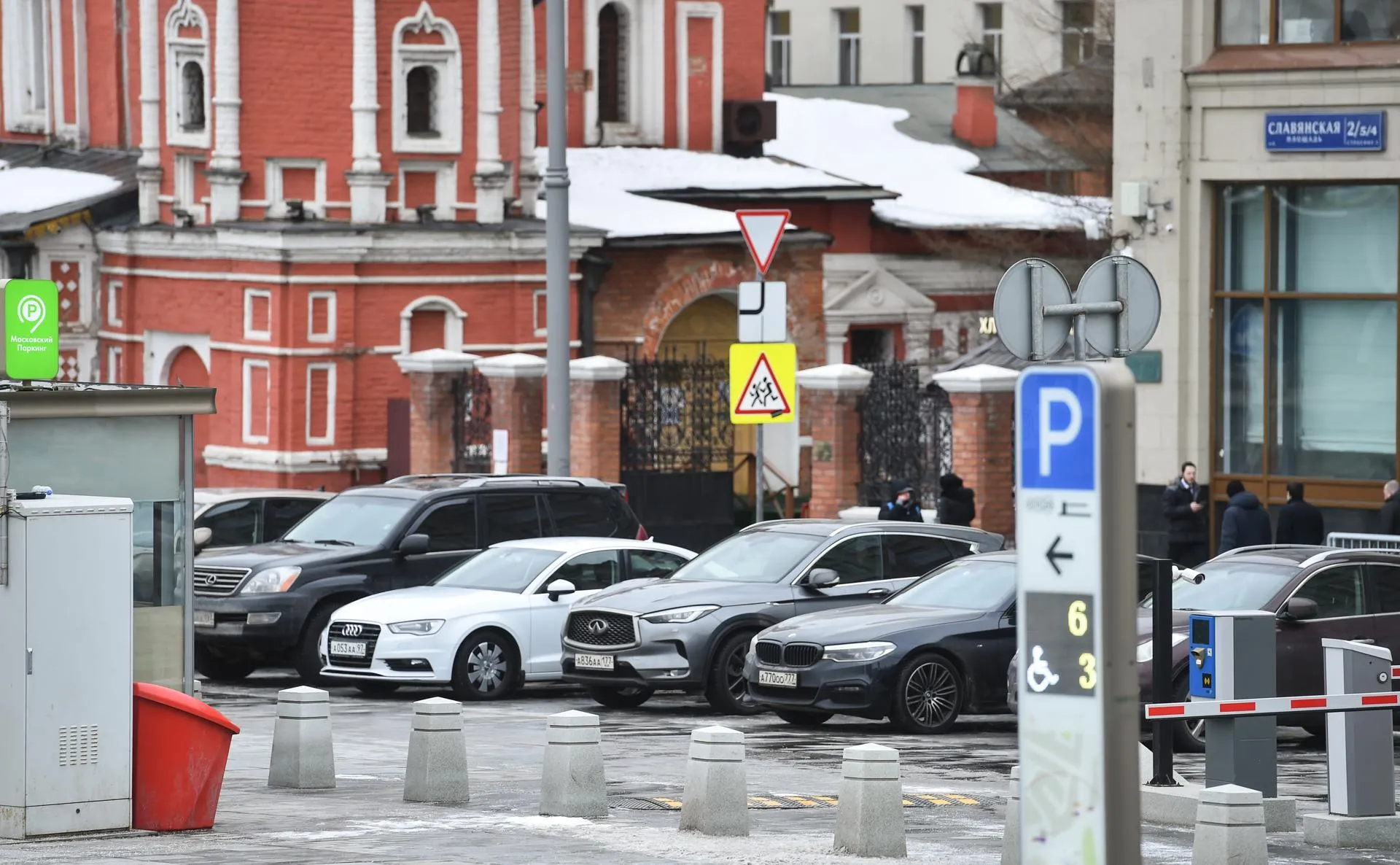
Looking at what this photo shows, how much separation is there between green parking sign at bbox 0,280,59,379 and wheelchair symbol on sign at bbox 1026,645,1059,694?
421 inches

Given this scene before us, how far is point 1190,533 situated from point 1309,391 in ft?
7.07

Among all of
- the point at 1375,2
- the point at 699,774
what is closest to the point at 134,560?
the point at 699,774

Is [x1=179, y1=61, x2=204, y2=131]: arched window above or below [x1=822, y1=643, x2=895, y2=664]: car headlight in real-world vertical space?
above

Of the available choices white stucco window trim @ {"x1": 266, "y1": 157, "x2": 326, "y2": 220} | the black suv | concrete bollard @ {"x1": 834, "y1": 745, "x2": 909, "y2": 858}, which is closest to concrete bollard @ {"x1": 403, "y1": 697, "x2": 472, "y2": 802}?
concrete bollard @ {"x1": 834, "y1": 745, "x2": 909, "y2": 858}

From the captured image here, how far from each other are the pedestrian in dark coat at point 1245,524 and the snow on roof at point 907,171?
2295cm

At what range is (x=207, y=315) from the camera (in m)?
39.2

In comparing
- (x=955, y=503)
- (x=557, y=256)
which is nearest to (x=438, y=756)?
(x=557, y=256)

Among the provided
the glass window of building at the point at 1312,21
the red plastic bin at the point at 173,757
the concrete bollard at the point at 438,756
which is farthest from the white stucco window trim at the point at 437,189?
the red plastic bin at the point at 173,757

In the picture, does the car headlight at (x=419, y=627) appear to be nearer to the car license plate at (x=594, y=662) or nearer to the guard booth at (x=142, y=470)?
the car license plate at (x=594, y=662)

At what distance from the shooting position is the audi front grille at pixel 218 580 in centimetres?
2258

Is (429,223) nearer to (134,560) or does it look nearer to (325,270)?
(325,270)

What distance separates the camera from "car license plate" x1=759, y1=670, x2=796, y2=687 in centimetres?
1858

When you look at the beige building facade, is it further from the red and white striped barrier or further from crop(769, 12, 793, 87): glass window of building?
crop(769, 12, 793, 87): glass window of building

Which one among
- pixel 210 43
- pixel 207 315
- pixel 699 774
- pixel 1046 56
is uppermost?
pixel 1046 56
